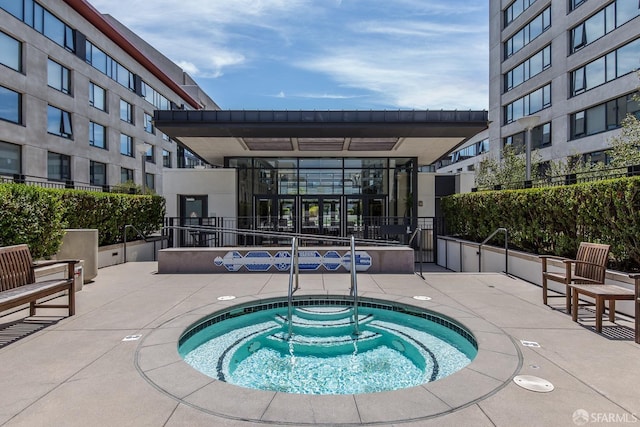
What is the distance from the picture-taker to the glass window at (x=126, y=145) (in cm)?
2884

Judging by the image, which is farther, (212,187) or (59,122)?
(59,122)

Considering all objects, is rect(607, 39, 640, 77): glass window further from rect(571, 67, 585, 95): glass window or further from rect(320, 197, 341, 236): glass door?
rect(320, 197, 341, 236): glass door

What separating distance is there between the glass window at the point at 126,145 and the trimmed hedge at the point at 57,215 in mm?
19086

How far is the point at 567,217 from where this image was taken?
7598mm

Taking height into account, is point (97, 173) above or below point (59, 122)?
below

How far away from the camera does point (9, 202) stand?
6.77 meters

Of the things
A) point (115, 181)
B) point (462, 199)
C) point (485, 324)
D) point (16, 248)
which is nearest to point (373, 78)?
point (462, 199)

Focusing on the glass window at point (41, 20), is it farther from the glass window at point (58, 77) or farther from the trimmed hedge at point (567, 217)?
the trimmed hedge at point (567, 217)

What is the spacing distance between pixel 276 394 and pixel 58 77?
88.2ft

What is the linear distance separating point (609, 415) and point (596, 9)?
28292 mm

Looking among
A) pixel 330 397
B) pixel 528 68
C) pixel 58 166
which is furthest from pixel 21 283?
pixel 528 68

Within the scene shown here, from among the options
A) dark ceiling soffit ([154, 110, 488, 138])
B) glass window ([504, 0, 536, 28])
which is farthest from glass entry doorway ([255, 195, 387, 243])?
glass window ([504, 0, 536, 28])

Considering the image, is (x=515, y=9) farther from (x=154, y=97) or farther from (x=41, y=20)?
(x=41, y=20)

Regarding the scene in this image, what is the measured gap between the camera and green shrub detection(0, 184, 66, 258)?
6.78 metres
